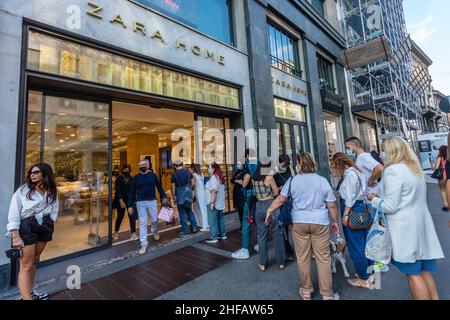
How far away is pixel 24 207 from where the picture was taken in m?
2.77

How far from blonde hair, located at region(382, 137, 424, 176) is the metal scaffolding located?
13998 mm

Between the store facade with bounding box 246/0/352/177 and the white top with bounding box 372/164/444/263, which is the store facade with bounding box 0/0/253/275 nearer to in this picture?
the store facade with bounding box 246/0/352/177

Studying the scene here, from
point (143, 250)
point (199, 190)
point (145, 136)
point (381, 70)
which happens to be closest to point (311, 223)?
point (143, 250)

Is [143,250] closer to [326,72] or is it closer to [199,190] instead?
[199,190]

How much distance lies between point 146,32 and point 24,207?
4.78 meters

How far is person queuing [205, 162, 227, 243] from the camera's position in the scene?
5.24 m

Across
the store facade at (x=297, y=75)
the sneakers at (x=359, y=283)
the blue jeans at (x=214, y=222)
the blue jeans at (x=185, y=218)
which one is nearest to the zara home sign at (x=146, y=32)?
the store facade at (x=297, y=75)

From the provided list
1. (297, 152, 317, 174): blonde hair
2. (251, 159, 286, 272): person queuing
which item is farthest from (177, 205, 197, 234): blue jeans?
(297, 152, 317, 174): blonde hair

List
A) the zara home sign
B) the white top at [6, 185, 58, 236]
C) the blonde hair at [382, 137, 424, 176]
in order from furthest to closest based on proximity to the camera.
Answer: the zara home sign → the white top at [6, 185, 58, 236] → the blonde hair at [382, 137, 424, 176]

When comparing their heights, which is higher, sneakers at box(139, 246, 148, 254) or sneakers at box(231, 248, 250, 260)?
sneakers at box(139, 246, 148, 254)

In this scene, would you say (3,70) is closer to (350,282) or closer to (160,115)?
(160,115)

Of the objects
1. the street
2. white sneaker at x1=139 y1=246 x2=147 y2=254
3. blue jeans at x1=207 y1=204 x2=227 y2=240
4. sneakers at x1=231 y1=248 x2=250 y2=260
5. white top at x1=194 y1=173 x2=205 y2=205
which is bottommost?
the street

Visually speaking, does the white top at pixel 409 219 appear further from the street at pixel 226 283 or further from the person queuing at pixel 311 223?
the street at pixel 226 283
